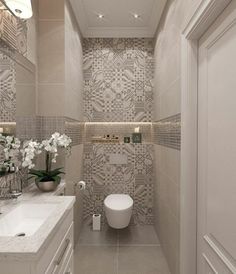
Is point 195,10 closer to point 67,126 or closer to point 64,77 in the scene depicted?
point 64,77

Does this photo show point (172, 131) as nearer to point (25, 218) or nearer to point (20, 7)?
point (25, 218)

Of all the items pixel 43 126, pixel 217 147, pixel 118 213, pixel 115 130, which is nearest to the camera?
pixel 217 147

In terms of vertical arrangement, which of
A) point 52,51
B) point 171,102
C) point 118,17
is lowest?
point 171,102

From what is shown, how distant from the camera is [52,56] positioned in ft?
7.59

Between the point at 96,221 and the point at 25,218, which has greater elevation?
the point at 25,218

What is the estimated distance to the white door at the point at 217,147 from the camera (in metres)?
1.16

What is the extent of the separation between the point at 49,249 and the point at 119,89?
103 inches

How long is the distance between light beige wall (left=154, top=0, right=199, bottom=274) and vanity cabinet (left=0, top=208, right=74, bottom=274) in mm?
909

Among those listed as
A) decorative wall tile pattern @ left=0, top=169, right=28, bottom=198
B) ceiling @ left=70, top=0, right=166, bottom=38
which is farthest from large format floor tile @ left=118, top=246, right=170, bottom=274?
ceiling @ left=70, top=0, right=166, bottom=38

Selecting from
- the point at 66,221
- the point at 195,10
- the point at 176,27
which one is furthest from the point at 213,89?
the point at 66,221

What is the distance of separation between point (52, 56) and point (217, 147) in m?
1.81

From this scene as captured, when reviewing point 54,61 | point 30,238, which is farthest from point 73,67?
point 30,238

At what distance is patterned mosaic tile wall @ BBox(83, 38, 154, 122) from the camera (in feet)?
10.9

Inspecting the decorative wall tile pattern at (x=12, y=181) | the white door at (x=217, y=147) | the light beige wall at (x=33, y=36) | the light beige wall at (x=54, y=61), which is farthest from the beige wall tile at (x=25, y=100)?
the white door at (x=217, y=147)
